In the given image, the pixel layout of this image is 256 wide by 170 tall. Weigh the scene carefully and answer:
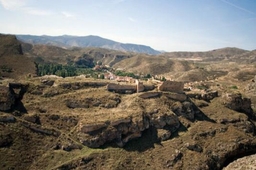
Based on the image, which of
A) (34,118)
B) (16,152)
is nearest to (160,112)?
(34,118)

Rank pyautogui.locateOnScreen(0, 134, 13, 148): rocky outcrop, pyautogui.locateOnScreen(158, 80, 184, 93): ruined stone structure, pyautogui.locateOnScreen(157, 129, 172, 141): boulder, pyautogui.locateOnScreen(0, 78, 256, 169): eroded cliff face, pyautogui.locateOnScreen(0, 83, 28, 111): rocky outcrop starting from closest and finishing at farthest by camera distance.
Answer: pyautogui.locateOnScreen(0, 134, 13, 148): rocky outcrop < pyautogui.locateOnScreen(0, 78, 256, 169): eroded cliff face < pyautogui.locateOnScreen(0, 83, 28, 111): rocky outcrop < pyautogui.locateOnScreen(157, 129, 172, 141): boulder < pyautogui.locateOnScreen(158, 80, 184, 93): ruined stone structure

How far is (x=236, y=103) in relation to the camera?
78312 mm

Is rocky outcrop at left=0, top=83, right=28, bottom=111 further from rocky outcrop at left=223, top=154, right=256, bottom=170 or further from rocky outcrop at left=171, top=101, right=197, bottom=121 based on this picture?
rocky outcrop at left=223, top=154, right=256, bottom=170

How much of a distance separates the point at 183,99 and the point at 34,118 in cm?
3584

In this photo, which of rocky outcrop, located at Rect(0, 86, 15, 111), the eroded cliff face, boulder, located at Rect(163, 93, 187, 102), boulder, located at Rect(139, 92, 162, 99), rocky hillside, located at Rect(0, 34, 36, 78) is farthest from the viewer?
rocky hillside, located at Rect(0, 34, 36, 78)

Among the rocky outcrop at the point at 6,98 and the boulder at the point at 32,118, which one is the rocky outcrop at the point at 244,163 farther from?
the rocky outcrop at the point at 6,98

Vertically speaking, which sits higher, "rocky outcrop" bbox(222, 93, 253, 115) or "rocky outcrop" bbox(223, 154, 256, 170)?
"rocky outcrop" bbox(222, 93, 253, 115)

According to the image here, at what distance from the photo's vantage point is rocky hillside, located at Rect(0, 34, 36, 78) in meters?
89.5

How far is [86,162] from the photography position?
51.8 meters

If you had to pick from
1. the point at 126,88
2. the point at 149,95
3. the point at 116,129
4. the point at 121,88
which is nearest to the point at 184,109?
the point at 149,95

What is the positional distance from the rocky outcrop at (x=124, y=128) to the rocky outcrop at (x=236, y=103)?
1811 centimetres

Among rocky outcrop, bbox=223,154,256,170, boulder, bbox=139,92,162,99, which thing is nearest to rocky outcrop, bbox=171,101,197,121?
boulder, bbox=139,92,162,99

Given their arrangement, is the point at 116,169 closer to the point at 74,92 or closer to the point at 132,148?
the point at 132,148

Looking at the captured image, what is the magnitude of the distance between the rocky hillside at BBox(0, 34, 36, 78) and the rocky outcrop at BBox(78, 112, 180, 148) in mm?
40504
